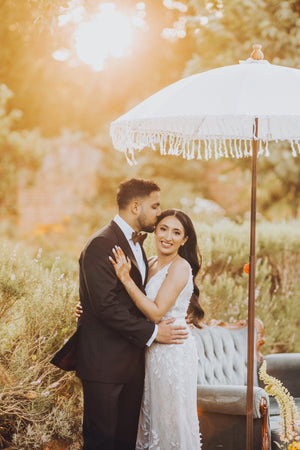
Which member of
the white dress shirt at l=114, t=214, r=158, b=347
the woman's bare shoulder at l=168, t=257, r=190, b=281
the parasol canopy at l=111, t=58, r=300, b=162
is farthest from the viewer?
the woman's bare shoulder at l=168, t=257, r=190, b=281

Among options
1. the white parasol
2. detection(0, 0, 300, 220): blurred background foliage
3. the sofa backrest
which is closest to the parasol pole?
the white parasol

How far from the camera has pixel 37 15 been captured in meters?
5.71

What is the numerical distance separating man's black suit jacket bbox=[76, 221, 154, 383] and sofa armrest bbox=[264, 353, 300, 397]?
1936mm

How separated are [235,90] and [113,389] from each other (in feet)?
6.40

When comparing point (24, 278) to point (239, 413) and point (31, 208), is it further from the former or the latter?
point (31, 208)

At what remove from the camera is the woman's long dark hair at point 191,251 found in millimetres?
3928

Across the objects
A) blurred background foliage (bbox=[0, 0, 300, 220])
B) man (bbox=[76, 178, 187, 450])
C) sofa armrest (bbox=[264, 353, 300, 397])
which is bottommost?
sofa armrest (bbox=[264, 353, 300, 397])

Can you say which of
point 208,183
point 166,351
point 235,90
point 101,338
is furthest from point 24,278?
point 208,183

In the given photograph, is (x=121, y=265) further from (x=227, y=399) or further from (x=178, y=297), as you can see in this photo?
(x=227, y=399)

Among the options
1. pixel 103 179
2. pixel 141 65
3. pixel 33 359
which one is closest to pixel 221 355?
pixel 33 359

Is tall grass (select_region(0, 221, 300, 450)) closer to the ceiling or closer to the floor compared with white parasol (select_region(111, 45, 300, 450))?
closer to the floor

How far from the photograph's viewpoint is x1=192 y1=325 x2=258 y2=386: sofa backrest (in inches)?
197

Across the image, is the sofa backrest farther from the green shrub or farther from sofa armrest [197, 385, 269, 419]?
the green shrub

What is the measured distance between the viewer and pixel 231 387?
4.23 m
